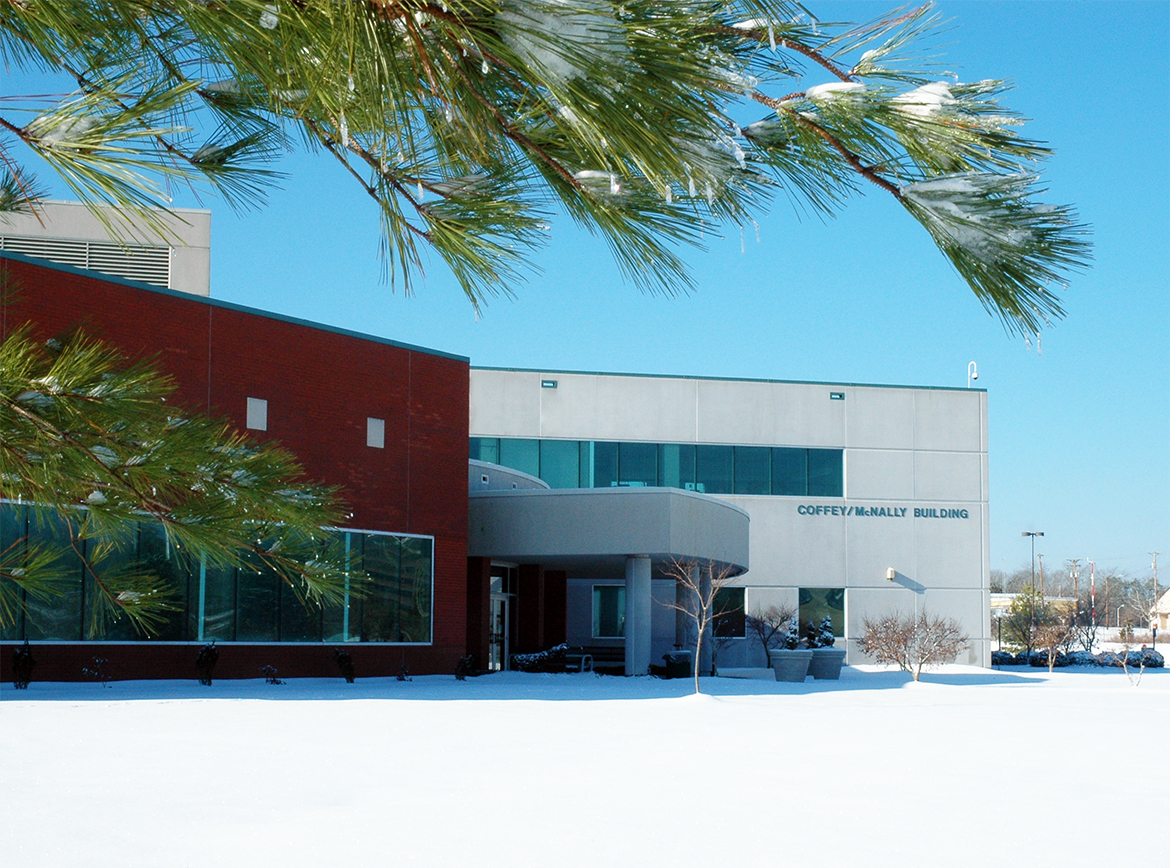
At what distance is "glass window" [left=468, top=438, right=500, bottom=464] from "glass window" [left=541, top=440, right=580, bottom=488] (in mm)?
1619

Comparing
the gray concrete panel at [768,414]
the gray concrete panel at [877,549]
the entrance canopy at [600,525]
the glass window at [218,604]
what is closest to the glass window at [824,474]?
the gray concrete panel at [768,414]

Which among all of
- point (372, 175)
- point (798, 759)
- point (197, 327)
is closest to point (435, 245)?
point (372, 175)

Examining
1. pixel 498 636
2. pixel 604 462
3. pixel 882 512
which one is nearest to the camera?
pixel 498 636

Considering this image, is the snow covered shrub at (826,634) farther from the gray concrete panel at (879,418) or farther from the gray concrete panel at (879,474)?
the gray concrete panel at (879,418)

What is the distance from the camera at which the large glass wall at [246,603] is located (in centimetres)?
2147

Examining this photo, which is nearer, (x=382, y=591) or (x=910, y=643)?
(x=382, y=591)

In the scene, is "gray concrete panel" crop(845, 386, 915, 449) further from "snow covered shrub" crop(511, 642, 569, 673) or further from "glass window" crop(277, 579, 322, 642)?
"glass window" crop(277, 579, 322, 642)

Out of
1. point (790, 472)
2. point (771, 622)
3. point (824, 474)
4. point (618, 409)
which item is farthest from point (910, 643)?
point (618, 409)

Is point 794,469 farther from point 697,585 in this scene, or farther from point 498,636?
point 697,585

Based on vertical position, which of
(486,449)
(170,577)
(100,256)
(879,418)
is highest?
(100,256)

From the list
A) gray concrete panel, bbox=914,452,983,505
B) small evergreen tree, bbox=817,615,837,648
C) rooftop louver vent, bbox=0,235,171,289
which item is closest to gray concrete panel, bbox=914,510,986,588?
gray concrete panel, bbox=914,452,983,505

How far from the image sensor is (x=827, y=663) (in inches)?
1298

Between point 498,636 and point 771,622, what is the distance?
37.0ft

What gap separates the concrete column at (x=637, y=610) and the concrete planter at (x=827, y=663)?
6.13m
